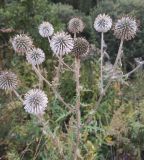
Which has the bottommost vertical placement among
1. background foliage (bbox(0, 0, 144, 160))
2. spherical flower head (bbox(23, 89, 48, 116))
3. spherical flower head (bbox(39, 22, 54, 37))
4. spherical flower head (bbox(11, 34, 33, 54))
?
background foliage (bbox(0, 0, 144, 160))

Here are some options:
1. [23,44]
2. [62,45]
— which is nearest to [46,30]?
[23,44]

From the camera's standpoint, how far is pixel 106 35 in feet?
25.7

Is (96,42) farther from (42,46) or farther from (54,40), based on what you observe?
(54,40)

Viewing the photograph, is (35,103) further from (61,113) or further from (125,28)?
(61,113)

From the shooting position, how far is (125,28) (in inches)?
138

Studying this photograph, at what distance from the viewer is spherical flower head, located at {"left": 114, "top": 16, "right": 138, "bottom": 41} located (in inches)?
138

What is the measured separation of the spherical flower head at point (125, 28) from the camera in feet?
→ 11.5

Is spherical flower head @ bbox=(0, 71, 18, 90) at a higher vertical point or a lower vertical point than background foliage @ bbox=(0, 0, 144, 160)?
higher

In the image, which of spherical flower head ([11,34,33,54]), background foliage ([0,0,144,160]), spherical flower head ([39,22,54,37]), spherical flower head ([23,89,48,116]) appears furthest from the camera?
background foliage ([0,0,144,160])

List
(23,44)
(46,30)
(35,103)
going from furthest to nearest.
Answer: (46,30) → (23,44) → (35,103)

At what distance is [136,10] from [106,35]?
2.19 feet

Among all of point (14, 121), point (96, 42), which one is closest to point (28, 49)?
point (14, 121)

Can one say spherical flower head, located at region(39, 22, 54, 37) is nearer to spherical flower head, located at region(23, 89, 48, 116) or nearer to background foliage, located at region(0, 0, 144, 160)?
background foliage, located at region(0, 0, 144, 160)

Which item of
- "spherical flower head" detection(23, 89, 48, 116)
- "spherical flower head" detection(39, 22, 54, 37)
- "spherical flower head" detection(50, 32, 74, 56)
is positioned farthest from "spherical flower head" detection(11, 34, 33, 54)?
"spherical flower head" detection(39, 22, 54, 37)
